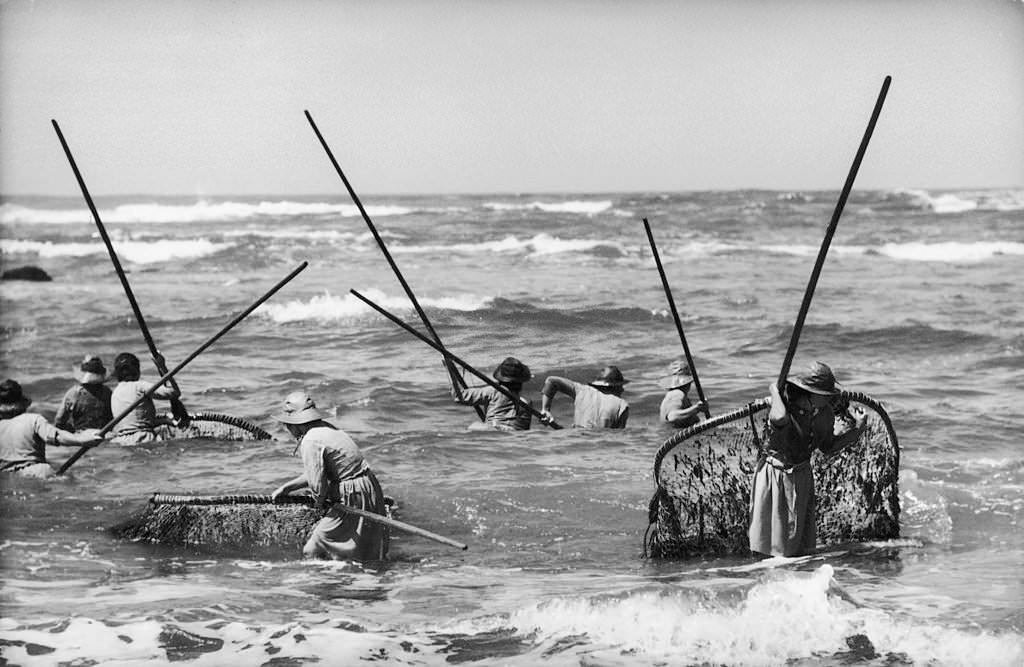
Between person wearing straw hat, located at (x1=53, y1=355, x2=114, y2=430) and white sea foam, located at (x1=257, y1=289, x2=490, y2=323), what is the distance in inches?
378

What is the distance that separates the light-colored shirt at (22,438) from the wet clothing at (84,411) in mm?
1303

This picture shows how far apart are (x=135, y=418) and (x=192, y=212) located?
1329 inches

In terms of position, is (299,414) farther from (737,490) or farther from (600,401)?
(600,401)

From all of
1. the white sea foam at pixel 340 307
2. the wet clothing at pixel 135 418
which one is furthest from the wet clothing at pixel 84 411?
the white sea foam at pixel 340 307

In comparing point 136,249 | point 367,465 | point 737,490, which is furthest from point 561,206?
point 737,490

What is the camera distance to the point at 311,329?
64.1ft

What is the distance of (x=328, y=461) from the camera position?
710 centimetres

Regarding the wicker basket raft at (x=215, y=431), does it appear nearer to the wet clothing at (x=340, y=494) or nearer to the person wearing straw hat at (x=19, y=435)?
the person wearing straw hat at (x=19, y=435)

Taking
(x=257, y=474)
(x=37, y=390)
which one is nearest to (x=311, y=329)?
(x=37, y=390)

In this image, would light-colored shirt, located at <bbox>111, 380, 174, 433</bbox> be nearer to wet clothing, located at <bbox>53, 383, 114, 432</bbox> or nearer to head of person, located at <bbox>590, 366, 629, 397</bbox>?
wet clothing, located at <bbox>53, 383, 114, 432</bbox>

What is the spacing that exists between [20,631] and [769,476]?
402 centimetres

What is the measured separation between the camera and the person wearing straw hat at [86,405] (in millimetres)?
10484

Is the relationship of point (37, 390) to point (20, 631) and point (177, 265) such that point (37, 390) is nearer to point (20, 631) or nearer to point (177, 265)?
point (20, 631)

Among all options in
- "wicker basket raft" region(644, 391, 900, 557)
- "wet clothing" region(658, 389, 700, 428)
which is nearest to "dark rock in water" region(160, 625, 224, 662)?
"wicker basket raft" region(644, 391, 900, 557)
